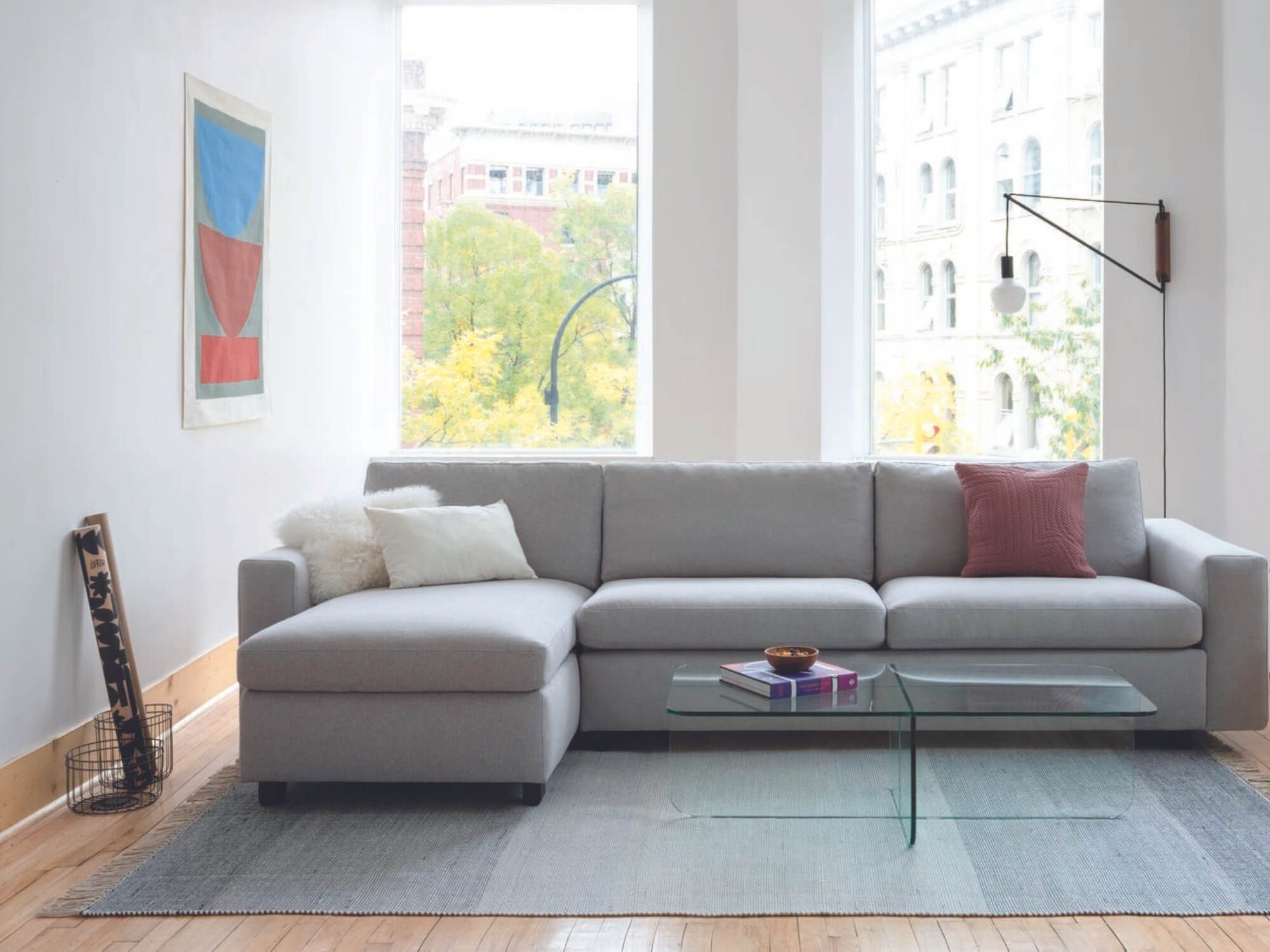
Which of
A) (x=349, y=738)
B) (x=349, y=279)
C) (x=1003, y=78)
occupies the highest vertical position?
(x=1003, y=78)

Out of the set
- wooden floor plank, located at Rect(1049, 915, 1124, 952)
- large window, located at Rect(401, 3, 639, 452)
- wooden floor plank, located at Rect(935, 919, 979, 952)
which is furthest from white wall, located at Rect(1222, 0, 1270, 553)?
wooden floor plank, located at Rect(935, 919, 979, 952)

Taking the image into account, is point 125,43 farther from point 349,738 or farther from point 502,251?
point 502,251

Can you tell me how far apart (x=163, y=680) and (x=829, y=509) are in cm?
222

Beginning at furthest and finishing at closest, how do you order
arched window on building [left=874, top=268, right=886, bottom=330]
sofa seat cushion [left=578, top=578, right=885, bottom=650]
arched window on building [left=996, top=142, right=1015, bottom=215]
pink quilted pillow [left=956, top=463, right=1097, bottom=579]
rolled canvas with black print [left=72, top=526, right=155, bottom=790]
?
arched window on building [left=874, top=268, right=886, bottom=330]
arched window on building [left=996, top=142, right=1015, bottom=215]
pink quilted pillow [left=956, top=463, right=1097, bottom=579]
sofa seat cushion [left=578, top=578, right=885, bottom=650]
rolled canvas with black print [left=72, top=526, right=155, bottom=790]

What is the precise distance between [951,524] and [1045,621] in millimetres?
650

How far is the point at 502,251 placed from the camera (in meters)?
6.75

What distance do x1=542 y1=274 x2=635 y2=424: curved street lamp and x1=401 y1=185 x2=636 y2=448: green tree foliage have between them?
2cm

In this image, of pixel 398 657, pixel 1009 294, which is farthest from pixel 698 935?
pixel 1009 294

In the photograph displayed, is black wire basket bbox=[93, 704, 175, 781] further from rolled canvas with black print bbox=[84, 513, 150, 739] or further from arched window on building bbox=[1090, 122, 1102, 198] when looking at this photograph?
arched window on building bbox=[1090, 122, 1102, 198]

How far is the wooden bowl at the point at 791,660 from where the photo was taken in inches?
120

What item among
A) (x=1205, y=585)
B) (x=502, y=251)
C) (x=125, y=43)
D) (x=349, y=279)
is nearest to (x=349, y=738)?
(x=125, y=43)

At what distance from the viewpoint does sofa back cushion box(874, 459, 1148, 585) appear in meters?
4.16

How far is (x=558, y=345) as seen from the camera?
6.75m

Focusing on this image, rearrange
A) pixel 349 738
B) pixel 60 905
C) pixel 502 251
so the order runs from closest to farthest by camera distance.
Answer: pixel 60 905 → pixel 349 738 → pixel 502 251
